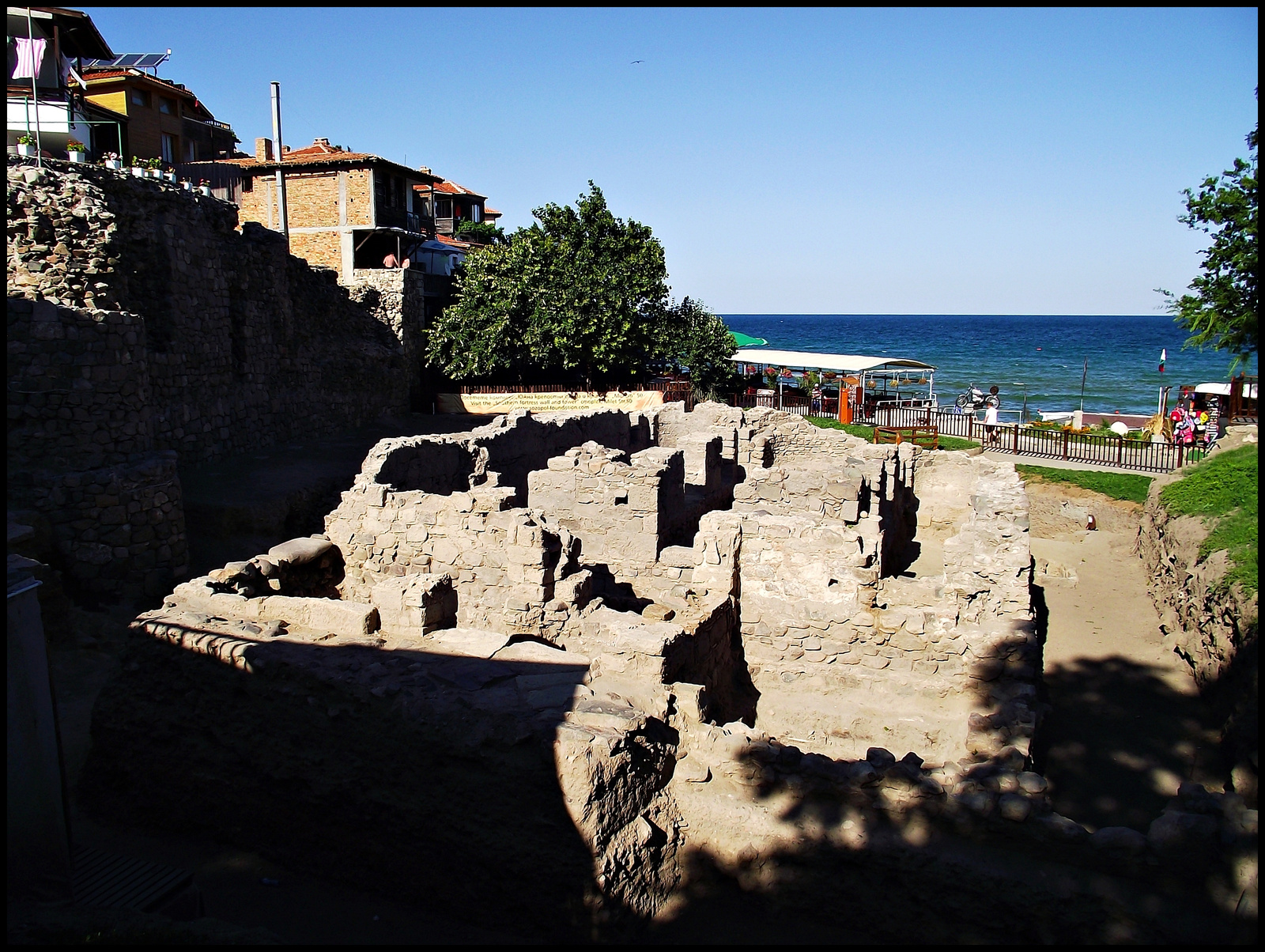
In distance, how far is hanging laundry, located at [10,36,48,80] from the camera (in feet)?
57.6

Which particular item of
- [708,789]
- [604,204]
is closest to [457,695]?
[708,789]

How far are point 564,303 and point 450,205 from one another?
2435 cm

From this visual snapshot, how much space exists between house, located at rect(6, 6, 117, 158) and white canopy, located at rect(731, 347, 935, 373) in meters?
21.2

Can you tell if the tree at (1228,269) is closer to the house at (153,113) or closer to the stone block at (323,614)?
the stone block at (323,614)

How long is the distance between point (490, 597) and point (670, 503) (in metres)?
3.71

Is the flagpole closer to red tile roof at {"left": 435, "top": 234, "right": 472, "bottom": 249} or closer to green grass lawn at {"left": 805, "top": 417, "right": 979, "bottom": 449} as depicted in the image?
green grass lawn at {"left": 805, "top": 417, "right": 979, "bottom": 449}

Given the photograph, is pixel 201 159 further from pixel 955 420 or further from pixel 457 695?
pixel 457 695

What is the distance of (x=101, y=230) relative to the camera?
13.7 metres

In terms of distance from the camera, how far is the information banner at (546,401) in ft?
86.5

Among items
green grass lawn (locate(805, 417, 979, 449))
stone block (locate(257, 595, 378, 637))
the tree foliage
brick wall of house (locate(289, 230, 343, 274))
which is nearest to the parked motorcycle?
green grass lawn (locate(805, 417, 979, 449))

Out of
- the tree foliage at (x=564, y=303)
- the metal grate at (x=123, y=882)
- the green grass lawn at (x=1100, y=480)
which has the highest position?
the tree foliage at (x=564, y=303)

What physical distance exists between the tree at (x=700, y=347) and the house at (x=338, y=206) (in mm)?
10532

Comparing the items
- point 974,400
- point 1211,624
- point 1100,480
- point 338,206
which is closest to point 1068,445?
point 1100,480

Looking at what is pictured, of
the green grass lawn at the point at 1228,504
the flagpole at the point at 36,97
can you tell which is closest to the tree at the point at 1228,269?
the green grass lawn at the point at 1228,504
